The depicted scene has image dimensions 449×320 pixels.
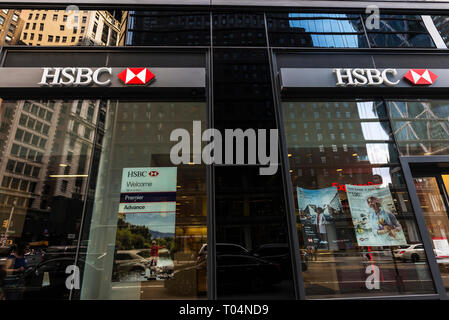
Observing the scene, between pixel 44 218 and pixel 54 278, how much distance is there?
1214mm

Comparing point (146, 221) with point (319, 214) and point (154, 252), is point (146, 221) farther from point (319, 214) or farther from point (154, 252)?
point (319, 214)

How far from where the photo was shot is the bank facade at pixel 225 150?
4895 mm

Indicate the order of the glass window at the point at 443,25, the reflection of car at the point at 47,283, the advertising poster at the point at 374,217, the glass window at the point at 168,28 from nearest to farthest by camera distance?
the reflection of car at the point at 47,283 → the advertising poster at the point at 374,217 → the glass window at the point at 168,28 → the glass window at the point at 443,25

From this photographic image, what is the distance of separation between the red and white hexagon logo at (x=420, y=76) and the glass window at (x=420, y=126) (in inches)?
19.9

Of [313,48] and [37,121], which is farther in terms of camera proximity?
[313,48]

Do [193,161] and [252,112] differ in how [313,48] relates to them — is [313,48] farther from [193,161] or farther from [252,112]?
[193,161]

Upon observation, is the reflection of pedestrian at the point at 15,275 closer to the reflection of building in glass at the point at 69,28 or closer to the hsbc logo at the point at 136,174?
the hsbc logo at the point at 136,174

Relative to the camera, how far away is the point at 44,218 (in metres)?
5.03

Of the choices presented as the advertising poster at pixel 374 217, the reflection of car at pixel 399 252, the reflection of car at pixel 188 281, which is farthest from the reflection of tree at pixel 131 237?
the reflection of car at pixel 399 252

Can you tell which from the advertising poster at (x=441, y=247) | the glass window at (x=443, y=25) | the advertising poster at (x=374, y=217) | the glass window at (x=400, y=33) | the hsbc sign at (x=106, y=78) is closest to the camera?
the advertising poster at (x=374, y=217)

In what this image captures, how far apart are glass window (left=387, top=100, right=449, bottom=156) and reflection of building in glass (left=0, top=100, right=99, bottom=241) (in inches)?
298

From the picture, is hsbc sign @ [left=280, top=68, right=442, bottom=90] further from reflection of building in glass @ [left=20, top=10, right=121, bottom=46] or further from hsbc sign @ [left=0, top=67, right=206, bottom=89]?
reflection of building in glass @ [left=20, top=10, right=121, bottom=46]

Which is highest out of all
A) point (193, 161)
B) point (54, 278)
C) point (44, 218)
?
point (193, 161)
